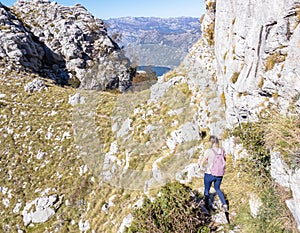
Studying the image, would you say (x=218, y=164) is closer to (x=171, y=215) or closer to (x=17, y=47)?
(x=171, y=215)

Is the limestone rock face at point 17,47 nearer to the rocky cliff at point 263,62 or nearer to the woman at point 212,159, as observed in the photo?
the rocky cliff at point 263,62

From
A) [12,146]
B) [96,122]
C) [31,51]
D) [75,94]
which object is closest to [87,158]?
[96,122]

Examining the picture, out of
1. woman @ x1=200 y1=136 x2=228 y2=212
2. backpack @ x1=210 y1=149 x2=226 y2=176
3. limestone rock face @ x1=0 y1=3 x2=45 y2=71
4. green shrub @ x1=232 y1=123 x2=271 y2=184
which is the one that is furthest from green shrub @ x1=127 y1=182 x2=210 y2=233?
limestone rock face @ x1=0 y1=3 x2=45 y2=71

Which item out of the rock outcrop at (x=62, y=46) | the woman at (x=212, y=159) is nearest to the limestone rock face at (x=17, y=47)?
the rock outcrop at (x=62, y=46)

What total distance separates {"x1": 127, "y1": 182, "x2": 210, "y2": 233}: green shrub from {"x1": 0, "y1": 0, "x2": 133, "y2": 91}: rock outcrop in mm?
37472

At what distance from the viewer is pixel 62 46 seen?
56.1 m

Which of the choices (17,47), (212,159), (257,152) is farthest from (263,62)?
(17,47)

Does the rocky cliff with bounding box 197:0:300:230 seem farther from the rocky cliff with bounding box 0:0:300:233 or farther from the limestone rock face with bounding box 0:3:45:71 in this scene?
the limestone rock face with bounding box 0:3:45:71

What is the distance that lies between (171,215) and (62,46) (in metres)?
56.9

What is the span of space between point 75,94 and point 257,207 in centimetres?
2375

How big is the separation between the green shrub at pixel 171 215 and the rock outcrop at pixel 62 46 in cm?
3747

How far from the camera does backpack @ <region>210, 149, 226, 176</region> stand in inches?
301

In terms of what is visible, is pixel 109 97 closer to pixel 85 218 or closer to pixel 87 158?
pixel 87 158

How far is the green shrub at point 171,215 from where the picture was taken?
6.88 meters
